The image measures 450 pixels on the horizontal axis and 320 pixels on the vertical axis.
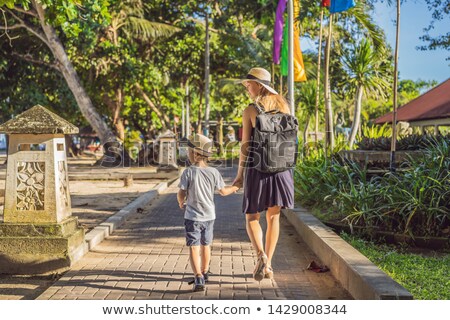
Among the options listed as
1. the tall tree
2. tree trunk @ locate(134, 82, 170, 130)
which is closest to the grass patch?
the tall tree

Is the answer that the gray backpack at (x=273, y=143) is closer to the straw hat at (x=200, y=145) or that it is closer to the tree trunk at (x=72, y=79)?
the straw hat at (x=200, y=145)

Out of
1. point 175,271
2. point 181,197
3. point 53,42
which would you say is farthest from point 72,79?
point 181,197

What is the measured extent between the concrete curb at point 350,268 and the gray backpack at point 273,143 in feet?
3.60

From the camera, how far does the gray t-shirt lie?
5418 mm

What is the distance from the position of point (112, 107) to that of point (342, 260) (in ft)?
94.4

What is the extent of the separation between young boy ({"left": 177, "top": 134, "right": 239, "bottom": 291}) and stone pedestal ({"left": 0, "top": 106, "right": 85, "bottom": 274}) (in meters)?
1.81

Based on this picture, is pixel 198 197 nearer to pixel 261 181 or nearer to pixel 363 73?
pixel 261 181

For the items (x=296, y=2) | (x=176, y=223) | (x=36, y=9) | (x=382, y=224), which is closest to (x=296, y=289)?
(x=382, y=224)

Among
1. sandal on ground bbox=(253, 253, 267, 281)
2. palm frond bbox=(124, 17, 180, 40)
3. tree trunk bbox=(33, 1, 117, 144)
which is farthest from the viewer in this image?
palm frond bbox=(124, 17, 180, 40)

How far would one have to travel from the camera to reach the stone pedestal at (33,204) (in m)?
6.58

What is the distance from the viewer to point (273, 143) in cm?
543

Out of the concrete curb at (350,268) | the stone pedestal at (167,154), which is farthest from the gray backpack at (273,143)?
the stone pedestal at (167,154)

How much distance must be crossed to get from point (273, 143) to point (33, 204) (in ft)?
9.47

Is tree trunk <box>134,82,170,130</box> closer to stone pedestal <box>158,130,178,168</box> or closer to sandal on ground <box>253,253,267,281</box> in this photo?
stone pedestal <box>158,130,178,168</box>
